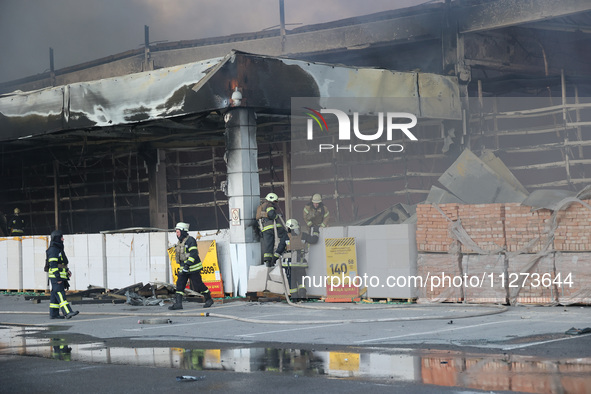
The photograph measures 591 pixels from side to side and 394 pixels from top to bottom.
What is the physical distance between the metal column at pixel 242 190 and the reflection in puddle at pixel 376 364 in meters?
7.26

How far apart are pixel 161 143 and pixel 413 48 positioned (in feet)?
29.8

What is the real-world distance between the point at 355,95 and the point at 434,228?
6.14 m

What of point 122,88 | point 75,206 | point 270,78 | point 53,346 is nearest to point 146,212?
point 75,206

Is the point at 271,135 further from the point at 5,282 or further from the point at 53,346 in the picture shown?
the point at 53,346

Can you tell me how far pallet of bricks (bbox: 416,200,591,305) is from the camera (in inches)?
571

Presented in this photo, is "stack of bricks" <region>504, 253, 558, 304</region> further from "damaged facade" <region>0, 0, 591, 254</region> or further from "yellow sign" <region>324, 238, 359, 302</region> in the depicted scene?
"damaged facade" <region>0, 0, 591, 254</region>

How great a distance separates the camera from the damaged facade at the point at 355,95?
20.0 m

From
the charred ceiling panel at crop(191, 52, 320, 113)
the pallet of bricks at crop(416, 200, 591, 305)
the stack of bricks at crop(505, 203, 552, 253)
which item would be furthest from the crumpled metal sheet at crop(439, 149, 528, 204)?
the stack of bricks at crop(505, 203, 552, 253)

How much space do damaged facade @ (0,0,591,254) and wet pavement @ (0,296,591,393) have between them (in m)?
5.35

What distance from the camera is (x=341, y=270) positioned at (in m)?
17.1

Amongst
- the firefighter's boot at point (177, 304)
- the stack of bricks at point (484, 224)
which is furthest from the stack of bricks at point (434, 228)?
the firefighter's boot at point (177, 304)

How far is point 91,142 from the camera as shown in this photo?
25141 mm

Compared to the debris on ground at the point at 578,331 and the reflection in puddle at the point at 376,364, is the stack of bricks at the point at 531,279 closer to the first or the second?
the debris on ground at the point at 578,331

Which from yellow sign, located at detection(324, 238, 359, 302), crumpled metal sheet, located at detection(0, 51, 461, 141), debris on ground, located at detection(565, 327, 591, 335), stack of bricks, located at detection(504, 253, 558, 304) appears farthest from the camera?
crumpled metal sheet, located at detection(0, 51, 461, 141)
